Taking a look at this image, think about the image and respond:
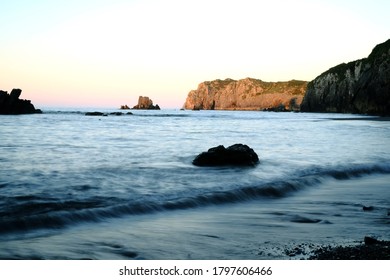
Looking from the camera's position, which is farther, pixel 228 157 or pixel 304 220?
pixel 228 157

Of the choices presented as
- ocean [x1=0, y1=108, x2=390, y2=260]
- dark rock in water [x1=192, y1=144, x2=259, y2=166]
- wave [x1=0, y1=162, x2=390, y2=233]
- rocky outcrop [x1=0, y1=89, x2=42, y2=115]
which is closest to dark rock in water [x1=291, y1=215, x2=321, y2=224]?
ocean [x1=0, y1=108, x2=390, y2=260]

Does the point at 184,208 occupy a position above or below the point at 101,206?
below

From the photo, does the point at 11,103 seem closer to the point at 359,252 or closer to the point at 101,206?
the point at 101,206

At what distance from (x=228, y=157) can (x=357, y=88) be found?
302 ft

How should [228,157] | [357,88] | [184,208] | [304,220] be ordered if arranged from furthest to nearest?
[357,88] → [228,157] → [184,208] → [304,220]

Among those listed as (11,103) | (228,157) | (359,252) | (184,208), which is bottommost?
(184,208)

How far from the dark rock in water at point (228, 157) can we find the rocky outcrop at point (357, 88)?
252 ft

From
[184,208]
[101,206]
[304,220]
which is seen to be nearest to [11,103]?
[101,206]

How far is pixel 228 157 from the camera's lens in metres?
15.0

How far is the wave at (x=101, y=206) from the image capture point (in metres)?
7.32

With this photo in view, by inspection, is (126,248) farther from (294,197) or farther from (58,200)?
(294,197)

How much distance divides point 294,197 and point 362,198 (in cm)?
157

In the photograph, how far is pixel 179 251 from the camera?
5.46 m
